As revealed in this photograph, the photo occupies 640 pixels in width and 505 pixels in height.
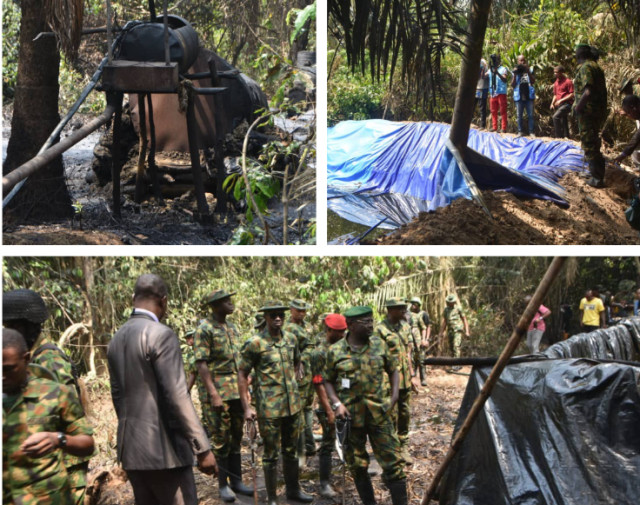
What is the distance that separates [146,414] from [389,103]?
413 centimetres

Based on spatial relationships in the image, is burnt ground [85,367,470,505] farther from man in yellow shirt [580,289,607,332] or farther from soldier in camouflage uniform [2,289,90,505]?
man in yellow shirt [580,289,607,332]

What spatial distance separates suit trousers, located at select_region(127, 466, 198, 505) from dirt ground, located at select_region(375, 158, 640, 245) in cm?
307

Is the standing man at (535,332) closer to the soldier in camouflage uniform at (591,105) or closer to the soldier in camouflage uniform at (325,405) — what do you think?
the soldier in camouflage uniform at (591,105)

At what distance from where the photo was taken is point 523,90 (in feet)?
25.1

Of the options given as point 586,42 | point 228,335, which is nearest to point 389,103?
point 586,42

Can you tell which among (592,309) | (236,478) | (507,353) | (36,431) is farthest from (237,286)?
(36,431)

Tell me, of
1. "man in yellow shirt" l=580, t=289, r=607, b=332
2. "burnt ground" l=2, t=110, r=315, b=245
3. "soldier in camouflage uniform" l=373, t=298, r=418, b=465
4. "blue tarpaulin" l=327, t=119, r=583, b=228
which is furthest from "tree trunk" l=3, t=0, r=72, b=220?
"man in yellow shirt" l=580, t=289, r=607, b=332

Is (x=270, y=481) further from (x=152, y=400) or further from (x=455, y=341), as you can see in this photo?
(x=455, y=341)

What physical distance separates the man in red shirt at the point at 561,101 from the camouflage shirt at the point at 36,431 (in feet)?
18.4

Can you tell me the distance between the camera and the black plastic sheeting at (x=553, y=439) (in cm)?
382

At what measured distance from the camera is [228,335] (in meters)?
5.94

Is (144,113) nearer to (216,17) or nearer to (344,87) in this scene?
(216,17)

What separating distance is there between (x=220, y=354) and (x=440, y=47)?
2934 millimetres

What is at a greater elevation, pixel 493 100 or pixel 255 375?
pixel 493 100
